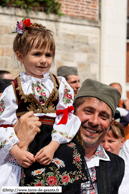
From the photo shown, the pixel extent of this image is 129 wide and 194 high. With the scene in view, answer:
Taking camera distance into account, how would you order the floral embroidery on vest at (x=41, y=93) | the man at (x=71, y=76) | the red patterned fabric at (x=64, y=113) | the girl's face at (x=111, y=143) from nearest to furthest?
1. the red patterned fabric at (x=64, y=113)
2. the floral embroidery on vest at (x=41, y=93)
3. the girl's face at (x=111, y=143)
4. the man at (x=71, y=76)

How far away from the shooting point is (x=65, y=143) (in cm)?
219

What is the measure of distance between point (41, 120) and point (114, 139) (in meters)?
1.67

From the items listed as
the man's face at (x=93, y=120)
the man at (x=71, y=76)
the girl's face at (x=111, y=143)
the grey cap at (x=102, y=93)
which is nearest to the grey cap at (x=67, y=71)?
the man at (x=71, y=76)

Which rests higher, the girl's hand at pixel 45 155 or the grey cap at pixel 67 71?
the grey cap at pixel 67 71

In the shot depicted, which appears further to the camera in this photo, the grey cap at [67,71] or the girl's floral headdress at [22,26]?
the grey cap at [67,71]

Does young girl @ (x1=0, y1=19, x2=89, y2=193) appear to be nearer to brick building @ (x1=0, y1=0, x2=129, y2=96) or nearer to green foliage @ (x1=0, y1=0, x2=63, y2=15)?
green foliage @ (x1=0, y1=0, x2=63, y2=15)

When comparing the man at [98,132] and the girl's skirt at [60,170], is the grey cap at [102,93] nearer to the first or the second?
the man at [98,132]

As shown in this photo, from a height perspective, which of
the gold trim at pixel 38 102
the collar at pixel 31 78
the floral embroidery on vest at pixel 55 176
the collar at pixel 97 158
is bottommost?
the collar at pixel 97 158

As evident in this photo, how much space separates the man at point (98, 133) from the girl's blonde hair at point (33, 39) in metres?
0.62

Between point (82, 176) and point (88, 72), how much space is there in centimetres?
572

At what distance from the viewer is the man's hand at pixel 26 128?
2088 millimetres

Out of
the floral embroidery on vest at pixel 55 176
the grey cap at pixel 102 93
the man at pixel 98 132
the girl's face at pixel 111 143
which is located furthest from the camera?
the girl's face at pixel 111 143

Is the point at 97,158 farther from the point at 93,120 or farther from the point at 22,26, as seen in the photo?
the point at 22,26

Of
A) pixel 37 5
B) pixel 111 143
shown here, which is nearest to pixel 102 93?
pixel 111 143
